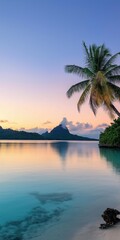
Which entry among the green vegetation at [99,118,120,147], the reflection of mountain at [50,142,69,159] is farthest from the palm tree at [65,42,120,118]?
the green vegetation at [99,118,120,147]

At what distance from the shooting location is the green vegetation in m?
60.3

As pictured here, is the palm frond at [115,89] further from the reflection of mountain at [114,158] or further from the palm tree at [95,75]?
the reflection of mountain at [114,158]

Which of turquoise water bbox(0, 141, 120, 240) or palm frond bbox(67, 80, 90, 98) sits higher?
palm frond bbox(67, 80, 90, 98)

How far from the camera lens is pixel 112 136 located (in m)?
62.1

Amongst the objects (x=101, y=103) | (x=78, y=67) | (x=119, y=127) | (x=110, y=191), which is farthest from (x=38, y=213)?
(x=119, y=127)

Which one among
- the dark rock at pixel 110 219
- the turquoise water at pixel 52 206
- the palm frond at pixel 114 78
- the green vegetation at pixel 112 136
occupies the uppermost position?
the palm frond at pixel 114 78

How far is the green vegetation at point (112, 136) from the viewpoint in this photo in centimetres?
6034

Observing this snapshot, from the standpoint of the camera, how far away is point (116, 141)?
60750 millimetres

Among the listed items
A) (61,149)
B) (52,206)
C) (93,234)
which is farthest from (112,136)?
(93,234)

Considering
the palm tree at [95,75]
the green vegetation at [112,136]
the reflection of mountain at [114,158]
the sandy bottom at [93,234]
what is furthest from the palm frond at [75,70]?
the green vegetation at [112,136]

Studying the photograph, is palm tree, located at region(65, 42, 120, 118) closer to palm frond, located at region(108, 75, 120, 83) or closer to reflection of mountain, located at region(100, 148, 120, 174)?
palm frond, located at region(108, 75, 120, 83)

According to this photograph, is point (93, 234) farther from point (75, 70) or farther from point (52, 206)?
point (75, 70)

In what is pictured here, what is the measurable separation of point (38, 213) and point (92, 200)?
3.07 metres

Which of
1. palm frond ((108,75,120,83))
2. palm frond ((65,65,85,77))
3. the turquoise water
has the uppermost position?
palm frond ((65,65,85,77))
